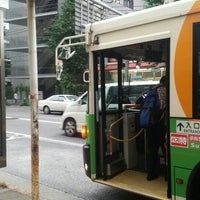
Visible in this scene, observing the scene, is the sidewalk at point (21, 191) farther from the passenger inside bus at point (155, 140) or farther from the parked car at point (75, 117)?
the parked car at point (75, 117)

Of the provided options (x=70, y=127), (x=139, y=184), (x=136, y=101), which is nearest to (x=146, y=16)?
(x=139, y=184)

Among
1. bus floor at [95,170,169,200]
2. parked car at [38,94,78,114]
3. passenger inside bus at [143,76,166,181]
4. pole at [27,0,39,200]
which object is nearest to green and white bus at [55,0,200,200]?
bus floor at [95,170,169,200]

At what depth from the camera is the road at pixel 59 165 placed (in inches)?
249

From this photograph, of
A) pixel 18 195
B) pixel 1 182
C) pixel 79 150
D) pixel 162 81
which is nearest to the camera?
pixel 162 81

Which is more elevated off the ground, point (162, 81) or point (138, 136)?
point (162, 81)

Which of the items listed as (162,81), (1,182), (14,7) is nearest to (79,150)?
(1,182)

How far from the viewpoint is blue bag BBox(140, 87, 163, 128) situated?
525 cm

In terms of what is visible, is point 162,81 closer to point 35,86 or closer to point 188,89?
point 188,89

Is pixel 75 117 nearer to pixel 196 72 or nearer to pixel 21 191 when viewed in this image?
pixel 21 191

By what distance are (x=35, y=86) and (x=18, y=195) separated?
2025 millimetres

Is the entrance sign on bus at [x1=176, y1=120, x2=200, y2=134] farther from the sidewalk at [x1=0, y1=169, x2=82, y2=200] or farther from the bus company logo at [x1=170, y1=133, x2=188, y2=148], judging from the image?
the sidewalk at [x1=0, y1=169, x2=82, y2=200]

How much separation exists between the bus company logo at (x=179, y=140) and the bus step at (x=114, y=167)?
1441mm

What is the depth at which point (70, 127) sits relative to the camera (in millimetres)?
12930

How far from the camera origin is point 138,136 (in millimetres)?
6258
